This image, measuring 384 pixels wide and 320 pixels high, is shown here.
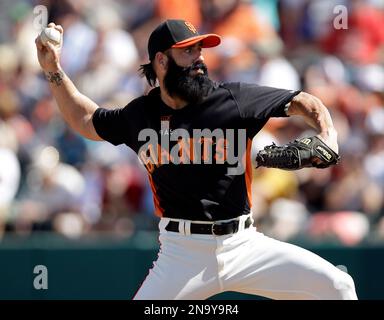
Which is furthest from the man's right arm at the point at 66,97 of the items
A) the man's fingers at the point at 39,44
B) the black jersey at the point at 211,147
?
the black jersey at the point at 211,147

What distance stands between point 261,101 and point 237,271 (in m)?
0.97

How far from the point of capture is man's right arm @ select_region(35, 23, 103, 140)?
5.89 m

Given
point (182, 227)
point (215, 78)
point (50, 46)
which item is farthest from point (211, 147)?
point (215, 78)

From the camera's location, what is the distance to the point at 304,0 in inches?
406

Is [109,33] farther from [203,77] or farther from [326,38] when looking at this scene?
[203,77]

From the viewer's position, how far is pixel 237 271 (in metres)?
5.36

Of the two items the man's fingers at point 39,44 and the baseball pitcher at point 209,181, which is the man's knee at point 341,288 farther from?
the man's fingers at point 39,44

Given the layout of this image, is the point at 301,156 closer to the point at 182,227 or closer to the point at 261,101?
the point at 261,101

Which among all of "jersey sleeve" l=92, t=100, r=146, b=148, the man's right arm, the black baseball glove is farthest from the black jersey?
the man's right arm

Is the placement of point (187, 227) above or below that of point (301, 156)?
below

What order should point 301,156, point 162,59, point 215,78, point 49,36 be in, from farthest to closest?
point 215,78
point 49,36
point 162,59
point 301,156

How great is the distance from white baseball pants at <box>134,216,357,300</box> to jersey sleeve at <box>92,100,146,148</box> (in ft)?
2.21

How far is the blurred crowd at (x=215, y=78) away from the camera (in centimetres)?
862

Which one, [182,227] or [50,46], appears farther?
[50,46]
